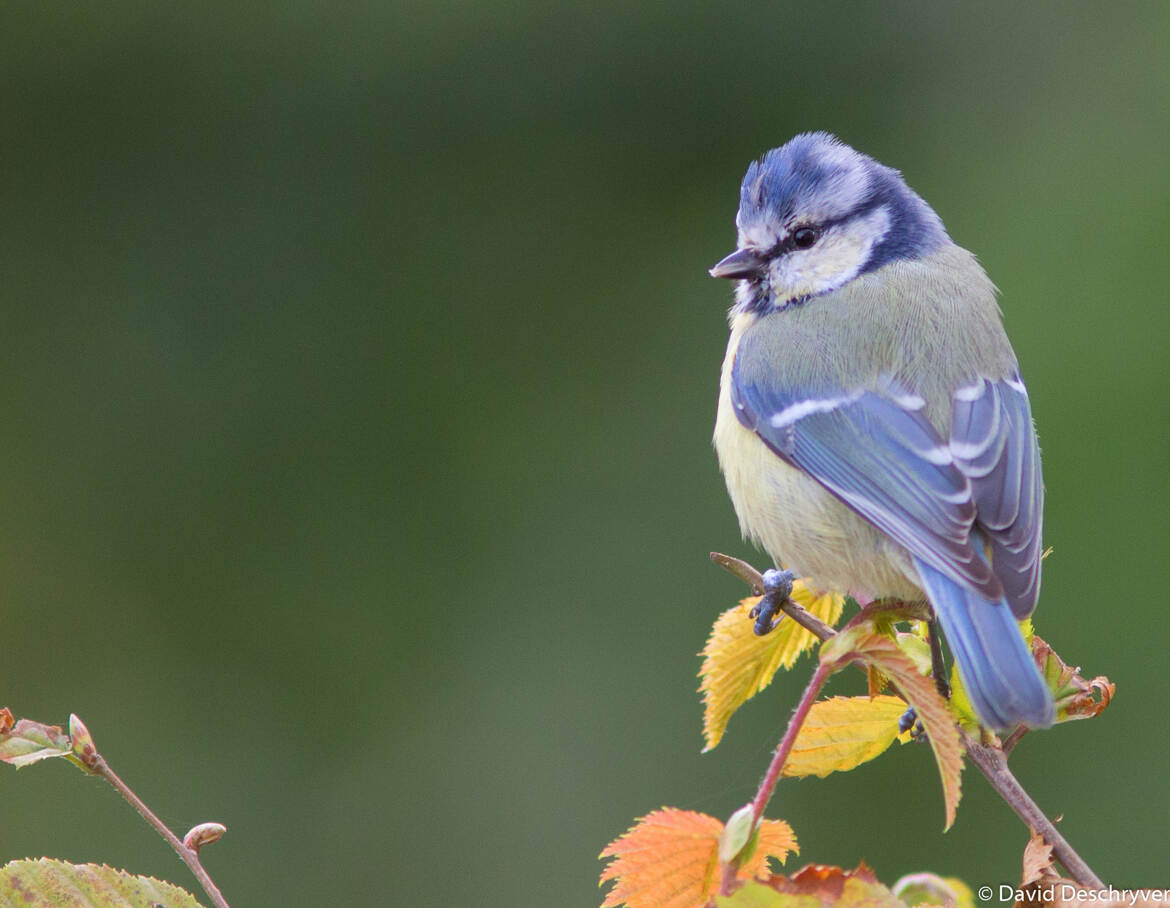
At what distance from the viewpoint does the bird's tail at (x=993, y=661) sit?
3.46 feet

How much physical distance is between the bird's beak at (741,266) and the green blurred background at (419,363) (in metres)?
1.43

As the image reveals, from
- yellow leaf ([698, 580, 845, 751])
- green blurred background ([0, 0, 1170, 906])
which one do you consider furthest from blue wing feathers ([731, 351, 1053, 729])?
green blurred background ([0, 0, 1170, 906])

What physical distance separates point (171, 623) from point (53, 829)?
578 mm

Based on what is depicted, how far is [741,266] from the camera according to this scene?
1865 millimetres

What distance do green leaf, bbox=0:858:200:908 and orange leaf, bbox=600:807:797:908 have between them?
30cm

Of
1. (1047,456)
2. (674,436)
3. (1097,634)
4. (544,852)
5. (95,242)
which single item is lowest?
(544,852)

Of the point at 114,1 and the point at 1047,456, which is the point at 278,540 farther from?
the point at 1047,456

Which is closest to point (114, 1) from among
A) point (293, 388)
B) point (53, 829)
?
point (293, 388)

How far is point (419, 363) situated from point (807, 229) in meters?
2.04

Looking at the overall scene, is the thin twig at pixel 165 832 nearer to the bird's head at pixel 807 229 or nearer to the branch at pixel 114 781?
the branch at pixel 114 781

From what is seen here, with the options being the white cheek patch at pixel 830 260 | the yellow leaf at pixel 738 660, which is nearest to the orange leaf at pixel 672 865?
the yellow leaf at pixel 738 660

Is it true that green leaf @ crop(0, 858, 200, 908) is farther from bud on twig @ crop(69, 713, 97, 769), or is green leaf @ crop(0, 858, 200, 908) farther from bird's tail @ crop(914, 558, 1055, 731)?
bird's tail @ crop(914, 558, 1055, 731)

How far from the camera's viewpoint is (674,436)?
3445 mm

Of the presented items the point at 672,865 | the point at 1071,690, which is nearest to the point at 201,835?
the point at 672,865
